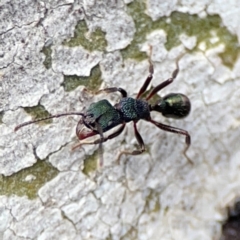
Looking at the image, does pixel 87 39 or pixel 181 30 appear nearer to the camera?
pixel 87 39

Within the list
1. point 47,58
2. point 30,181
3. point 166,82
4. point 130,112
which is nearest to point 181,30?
point 166,82

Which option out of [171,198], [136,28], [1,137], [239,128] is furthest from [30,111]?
[239,128]

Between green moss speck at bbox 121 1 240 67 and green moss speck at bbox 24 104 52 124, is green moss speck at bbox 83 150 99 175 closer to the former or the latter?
green moss speck at bbox 24 104 52 124

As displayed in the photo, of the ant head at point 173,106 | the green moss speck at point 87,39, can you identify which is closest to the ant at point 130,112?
the ant head at point 173,106

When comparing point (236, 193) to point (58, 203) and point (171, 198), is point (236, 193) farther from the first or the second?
point (58, 203)

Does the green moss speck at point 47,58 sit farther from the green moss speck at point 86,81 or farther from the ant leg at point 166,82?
the ant leg at point 166,82

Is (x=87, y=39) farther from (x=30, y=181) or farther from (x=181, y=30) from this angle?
(x=30, y=181)
